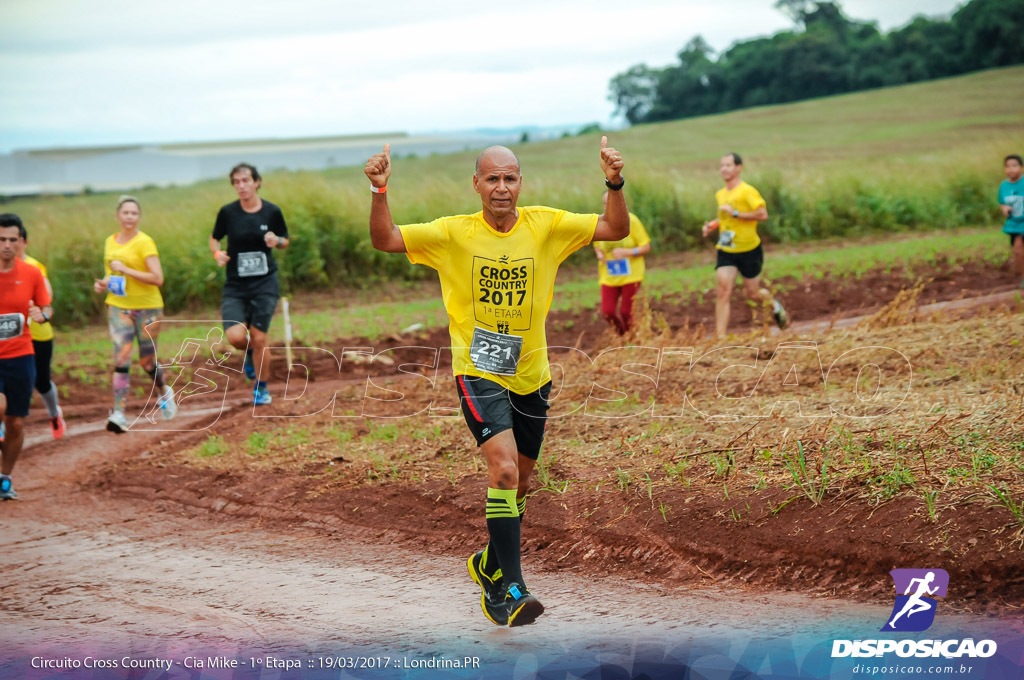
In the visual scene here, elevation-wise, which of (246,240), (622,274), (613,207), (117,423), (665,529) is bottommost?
(117,423)

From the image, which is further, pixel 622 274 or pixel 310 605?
pixel 622 274

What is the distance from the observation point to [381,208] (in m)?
5.14

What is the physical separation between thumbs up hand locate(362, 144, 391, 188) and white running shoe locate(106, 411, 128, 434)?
6.13 m

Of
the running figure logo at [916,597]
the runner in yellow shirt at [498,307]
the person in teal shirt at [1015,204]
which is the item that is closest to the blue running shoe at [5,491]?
the runner in yellow shirt at [498,307]

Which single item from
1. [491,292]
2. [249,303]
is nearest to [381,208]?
[491,292]

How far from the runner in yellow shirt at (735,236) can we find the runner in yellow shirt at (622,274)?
0.82 m

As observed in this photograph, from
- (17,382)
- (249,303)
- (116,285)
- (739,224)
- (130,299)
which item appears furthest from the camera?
(739,224)

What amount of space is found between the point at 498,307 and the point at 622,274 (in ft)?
20.2

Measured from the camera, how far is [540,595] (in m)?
5.57

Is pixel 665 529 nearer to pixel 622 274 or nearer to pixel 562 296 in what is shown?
pixel 622 274

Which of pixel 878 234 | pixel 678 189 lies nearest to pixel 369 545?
pixel 678 189

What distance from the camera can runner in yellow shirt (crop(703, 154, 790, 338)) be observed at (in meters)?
11.4

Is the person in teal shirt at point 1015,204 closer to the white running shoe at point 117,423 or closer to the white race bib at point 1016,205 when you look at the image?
the white race bib at point 1016,205

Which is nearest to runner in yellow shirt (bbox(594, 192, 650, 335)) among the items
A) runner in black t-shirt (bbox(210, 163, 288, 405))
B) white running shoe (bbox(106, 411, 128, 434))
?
runner in black t-shirt (bbox(210, 163, 288, 405))
